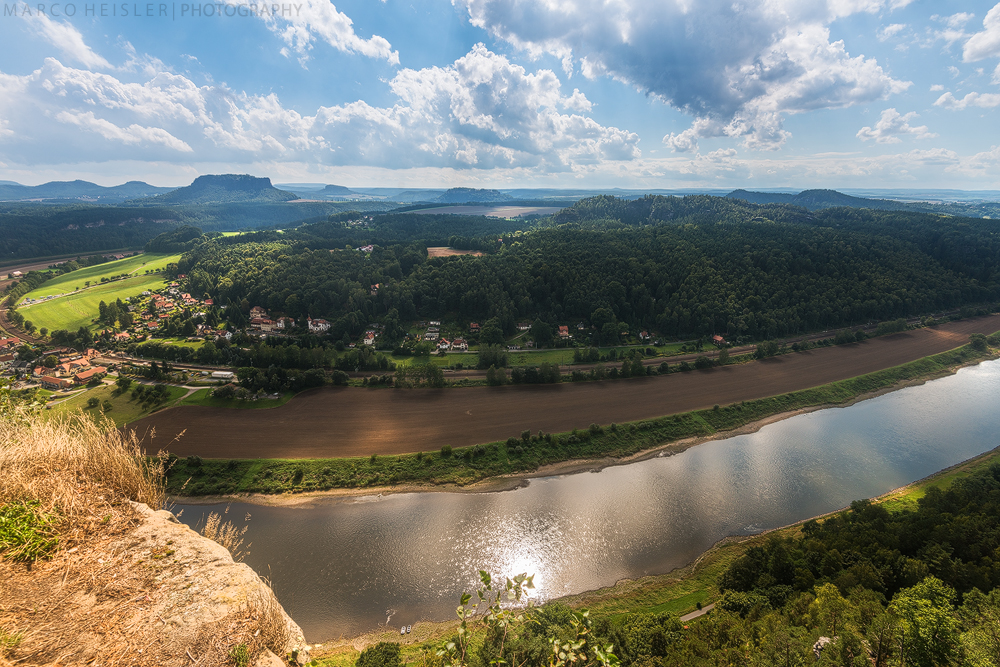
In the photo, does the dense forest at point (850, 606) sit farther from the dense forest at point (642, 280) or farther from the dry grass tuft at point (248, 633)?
the dense forest at point (642, 280)

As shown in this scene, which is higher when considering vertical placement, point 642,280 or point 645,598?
point 642,280

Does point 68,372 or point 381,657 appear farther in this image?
point 68,372

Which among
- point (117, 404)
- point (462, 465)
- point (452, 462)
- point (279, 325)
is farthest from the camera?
point (279, 325)

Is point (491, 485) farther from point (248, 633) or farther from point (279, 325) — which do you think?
point (279, 325)

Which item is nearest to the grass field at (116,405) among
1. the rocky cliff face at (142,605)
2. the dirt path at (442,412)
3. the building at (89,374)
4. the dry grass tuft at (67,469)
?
the dirt path at (442,412)

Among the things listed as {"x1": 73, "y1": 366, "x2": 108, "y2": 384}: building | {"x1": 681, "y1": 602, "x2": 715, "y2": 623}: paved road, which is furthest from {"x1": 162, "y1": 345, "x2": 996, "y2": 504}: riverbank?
{"x1": 73, "y1": 366, "x2": 108, "y2": 384}: building

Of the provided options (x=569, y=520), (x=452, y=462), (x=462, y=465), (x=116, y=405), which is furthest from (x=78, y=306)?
(x=569, y=520)

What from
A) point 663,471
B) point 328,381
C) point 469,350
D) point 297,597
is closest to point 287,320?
point 328,381
